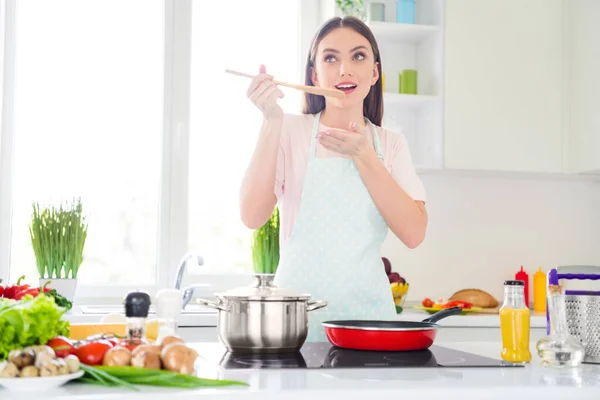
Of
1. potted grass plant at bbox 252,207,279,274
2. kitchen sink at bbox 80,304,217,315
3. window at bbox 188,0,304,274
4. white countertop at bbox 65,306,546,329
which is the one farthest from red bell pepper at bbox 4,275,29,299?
window at bbox 188,0,304,274

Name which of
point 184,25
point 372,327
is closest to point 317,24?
point 184,25

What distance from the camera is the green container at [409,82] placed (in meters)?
3.56

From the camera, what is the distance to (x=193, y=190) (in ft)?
12.1

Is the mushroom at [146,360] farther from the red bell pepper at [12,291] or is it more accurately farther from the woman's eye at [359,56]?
the woman's eye at [359,56]

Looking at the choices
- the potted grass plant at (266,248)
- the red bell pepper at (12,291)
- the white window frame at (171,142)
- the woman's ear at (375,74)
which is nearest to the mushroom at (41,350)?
the red bell pepper at (12,291)

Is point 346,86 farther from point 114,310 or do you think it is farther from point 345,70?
point 114,310

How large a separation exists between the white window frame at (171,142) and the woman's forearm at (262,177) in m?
1.62

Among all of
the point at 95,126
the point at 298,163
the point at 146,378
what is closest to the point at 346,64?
the point at 298,163

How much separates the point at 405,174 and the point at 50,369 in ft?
4.24

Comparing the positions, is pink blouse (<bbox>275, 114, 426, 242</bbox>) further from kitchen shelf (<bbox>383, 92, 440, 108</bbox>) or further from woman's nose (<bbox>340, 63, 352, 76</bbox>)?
kitchen shelf (<bbox>383, 92, 440, 108</bbox>)

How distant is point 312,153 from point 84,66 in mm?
1836

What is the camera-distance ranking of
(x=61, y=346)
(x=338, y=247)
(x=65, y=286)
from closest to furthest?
(x=61, y=346) < (x=338, y=247) < (x=65, y=286)

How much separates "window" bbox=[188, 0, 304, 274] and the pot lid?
2.17m

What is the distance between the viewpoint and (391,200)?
195 centimetres
